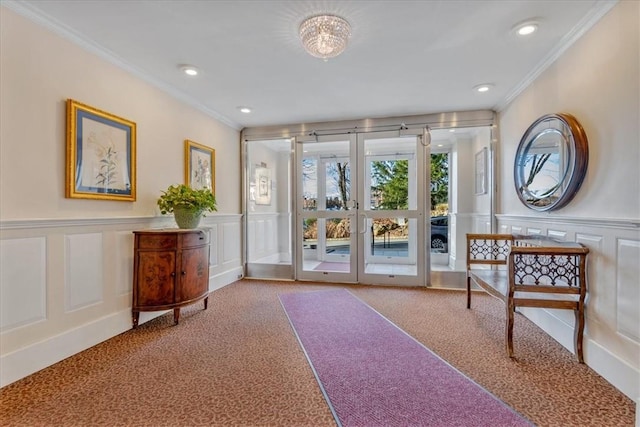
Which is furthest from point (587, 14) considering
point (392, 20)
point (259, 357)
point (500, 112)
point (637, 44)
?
point (259, 357)

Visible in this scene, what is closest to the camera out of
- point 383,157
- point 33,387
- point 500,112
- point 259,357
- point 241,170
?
point 33,387

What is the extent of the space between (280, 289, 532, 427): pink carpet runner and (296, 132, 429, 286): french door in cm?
154

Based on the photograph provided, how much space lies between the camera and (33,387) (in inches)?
71.2

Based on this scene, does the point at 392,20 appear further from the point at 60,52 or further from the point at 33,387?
the point at 33,387

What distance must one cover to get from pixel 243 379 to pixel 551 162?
2850mm

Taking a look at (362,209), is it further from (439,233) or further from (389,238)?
(439,233)

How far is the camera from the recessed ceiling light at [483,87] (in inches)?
125

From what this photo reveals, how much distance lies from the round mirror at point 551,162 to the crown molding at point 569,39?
470 mm

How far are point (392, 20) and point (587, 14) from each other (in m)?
1.26

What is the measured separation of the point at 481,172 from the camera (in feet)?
14.3

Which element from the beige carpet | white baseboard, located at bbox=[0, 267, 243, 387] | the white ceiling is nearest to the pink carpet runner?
the beige carpet

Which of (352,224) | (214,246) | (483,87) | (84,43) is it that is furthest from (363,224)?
(84,43)

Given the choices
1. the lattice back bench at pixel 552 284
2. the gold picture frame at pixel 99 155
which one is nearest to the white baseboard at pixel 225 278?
the gold picture frame at pixel 99 155

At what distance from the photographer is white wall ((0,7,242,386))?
1884 millimetres
